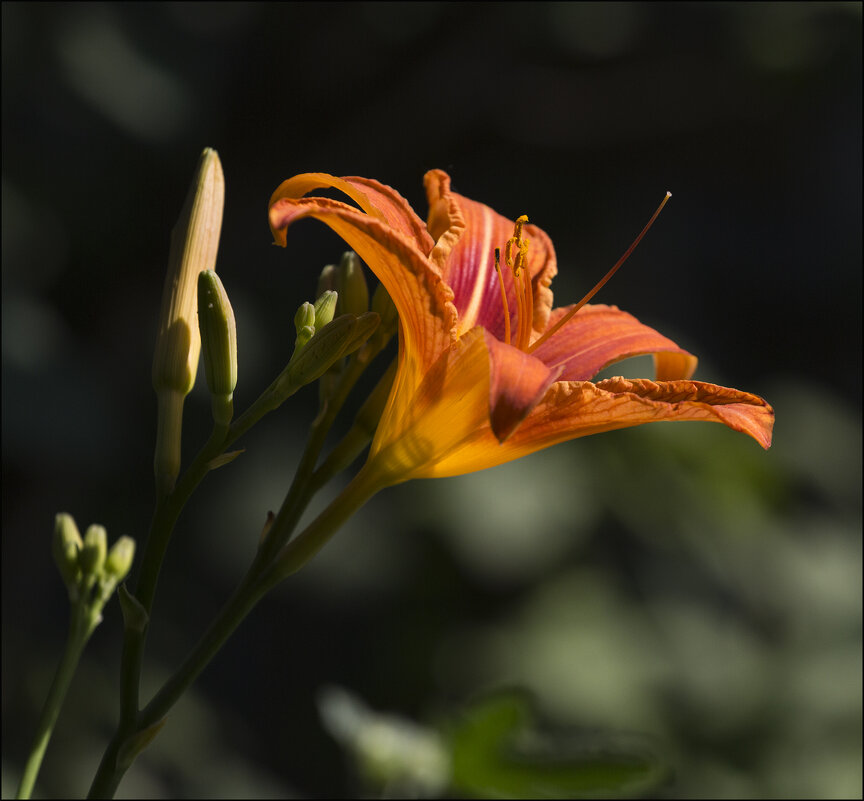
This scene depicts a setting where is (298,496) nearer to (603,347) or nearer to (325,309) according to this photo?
(325,309)

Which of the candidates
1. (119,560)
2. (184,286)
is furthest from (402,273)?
(119,560)

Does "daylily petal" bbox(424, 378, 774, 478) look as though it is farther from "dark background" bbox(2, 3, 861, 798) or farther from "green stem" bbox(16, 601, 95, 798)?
"dark background" bbox(2, 3, 861, 798)

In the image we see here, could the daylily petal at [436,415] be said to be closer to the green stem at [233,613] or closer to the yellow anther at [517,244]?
the green stem at [233,613]

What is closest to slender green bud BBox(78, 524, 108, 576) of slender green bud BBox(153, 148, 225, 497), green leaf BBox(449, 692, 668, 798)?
slender green bud BBox(153, 148, 225, 497)

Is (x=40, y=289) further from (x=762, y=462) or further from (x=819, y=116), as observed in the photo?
(x=819, y=116)

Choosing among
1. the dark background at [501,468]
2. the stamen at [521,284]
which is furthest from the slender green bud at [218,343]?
the dark background at [501,468]

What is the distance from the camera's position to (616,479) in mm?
2064

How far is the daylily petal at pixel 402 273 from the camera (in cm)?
64

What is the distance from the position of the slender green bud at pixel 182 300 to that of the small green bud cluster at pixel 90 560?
11cm

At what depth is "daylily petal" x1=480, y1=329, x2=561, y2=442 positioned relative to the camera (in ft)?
1.86

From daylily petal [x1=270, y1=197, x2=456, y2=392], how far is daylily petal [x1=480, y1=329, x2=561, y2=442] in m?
0.08

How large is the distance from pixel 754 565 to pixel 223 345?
170cm

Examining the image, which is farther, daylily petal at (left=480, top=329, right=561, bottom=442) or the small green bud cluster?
the small green bud cluster

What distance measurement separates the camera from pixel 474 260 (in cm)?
92
